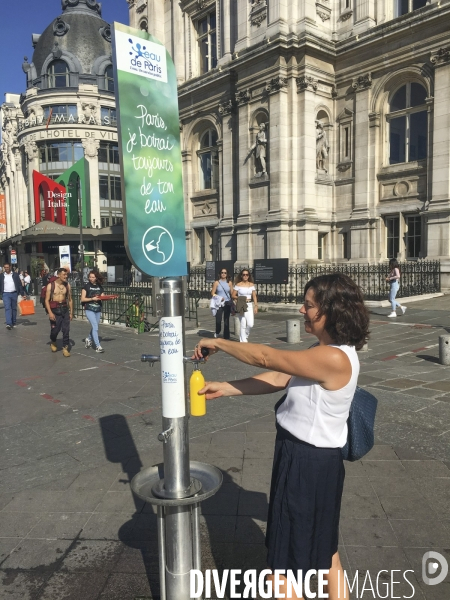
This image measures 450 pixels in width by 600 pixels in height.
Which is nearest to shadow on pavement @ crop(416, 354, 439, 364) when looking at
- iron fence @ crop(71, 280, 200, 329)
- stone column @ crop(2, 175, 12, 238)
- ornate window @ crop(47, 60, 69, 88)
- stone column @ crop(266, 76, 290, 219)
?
iron fence @ crop(71, 280, 200, 329)

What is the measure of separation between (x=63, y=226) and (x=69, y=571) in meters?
46.3

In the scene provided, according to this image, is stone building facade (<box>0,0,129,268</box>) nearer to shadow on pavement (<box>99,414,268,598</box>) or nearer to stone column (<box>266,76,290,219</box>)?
stone column (<box>266,76,290,219</box>)

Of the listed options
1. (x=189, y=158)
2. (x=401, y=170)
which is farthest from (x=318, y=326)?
(x=189, y=158)

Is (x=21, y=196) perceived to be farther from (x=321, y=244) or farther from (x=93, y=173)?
(x=321, y=244)

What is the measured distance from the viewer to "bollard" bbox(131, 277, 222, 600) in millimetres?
2424

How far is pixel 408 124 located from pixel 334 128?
373 centimetres

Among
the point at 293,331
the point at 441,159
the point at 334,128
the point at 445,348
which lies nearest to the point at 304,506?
the point at 445,348

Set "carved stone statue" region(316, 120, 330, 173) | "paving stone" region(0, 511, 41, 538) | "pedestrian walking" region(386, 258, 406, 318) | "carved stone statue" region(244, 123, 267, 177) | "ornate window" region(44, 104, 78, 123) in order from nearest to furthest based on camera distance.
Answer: "paving stone" region(0, 511, 41, 538)
"pedestrian walking" region(386, 258, 406, 318)
"carved stone statue" region(244, 123, 267, 177)
"carved stone statue" region(316, 120, 330, 173)
"ornate window" region(44, 104, 78, 123)

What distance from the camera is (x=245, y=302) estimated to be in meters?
10.3

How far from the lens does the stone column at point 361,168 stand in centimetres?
2302

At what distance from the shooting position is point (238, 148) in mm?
25344

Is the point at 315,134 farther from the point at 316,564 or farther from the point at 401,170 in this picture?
the point at 316,564

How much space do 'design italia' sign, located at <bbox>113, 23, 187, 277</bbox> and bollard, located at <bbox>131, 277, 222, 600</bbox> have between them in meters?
0.19

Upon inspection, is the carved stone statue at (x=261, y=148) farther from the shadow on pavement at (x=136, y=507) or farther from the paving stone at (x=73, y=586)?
the paving stone at (x=73, y=586)
